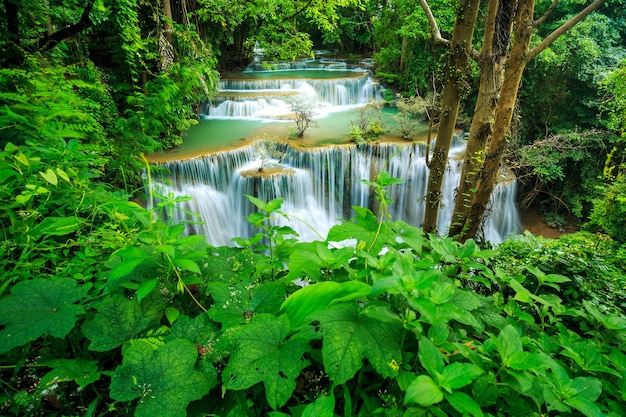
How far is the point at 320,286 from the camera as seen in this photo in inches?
38.2

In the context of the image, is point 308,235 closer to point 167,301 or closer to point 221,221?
point 221,221

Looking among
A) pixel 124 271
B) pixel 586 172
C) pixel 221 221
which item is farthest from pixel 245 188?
pixel 586 172

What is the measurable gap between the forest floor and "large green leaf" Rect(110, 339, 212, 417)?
1291 centimetres

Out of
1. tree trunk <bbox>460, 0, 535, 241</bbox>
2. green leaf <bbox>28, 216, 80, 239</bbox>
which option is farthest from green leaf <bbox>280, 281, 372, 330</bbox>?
tree trunk <bbox>460, 0, 535, 241</bbox>

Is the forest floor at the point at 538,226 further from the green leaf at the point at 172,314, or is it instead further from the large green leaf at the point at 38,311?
the large green leaf at the point at 38,311

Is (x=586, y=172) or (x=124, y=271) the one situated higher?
(x=124, y=271)

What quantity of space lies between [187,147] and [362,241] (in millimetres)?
9462

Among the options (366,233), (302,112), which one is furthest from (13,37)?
(302,112)

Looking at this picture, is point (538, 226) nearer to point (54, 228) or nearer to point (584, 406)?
point (584, 406)

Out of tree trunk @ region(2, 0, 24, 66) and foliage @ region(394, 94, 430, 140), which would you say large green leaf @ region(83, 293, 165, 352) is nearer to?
tree trunk @ region(2, 0, 24, 66)

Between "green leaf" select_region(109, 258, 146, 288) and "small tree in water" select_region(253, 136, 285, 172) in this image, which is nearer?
"green leaf" select_region(109, 258, 146, 288)

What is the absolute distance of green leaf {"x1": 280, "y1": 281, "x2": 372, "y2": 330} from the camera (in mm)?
930

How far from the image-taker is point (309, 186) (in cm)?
955

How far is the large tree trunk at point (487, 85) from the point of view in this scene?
431 centimetres
